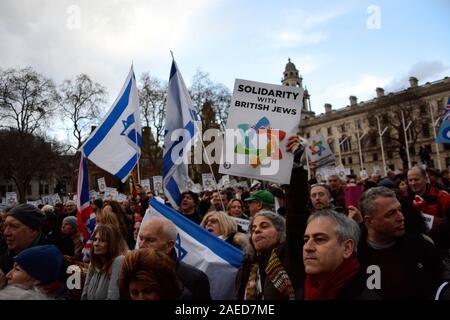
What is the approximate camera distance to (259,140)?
3.17m

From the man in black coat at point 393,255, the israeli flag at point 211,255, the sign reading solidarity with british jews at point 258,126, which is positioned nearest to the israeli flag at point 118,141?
the israeli flag at point 211,255

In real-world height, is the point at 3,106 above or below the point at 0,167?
above

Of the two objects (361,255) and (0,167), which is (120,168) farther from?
(0,167)

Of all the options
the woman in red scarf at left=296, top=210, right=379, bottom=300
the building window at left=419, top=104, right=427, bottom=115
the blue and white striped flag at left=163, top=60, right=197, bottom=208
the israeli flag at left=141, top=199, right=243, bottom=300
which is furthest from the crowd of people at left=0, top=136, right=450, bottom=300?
the building window at left=419, top=104, right=427, bottom=115

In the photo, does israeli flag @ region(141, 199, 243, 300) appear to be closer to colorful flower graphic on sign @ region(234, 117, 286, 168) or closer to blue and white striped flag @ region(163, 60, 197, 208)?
colorful flower graphic on sign @ region(234, 117, 286, 168)

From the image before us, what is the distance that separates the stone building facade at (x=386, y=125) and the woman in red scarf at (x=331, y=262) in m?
40.2

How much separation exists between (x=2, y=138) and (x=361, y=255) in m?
38.3

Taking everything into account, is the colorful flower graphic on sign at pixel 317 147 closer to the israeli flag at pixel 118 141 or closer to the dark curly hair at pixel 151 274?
the israeli flag at pixel 118 141

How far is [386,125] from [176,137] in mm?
49764

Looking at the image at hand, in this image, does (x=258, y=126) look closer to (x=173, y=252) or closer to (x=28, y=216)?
(x=173, y=252)

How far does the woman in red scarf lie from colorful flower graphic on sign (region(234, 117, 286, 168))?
82 centimetres

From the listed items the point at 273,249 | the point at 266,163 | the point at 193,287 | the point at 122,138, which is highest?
the point at 122,138

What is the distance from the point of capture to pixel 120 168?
584 cm

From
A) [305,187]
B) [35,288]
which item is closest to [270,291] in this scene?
[305,187]
